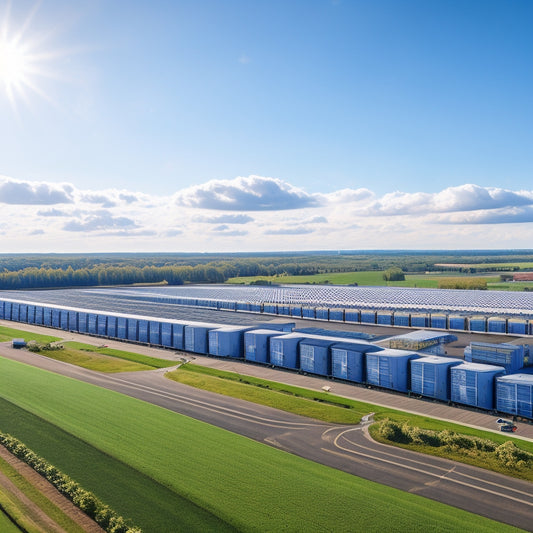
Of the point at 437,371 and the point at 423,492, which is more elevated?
the point at 437,371

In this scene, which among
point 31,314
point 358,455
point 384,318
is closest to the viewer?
point 358,455

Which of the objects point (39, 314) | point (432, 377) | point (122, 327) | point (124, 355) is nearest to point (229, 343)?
point (124, 355)

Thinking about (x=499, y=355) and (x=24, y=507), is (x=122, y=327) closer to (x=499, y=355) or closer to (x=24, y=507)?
(x=499, y=355)

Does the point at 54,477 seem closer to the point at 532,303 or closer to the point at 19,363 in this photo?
the point at 19,363

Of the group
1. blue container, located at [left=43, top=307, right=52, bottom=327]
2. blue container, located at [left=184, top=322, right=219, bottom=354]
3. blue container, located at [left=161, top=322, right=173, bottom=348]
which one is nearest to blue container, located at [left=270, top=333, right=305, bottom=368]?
blue container, located at [left=184, top=322, right=219, bottom=354]

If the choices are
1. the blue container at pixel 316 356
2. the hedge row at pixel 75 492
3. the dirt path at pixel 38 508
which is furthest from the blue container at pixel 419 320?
the dirt path at pixel 38 508

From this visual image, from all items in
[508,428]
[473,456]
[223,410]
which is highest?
[223,410]

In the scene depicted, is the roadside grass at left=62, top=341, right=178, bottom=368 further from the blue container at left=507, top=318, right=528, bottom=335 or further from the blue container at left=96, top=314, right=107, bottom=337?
the blue container at left=507, top=318, right=528, bottom=335

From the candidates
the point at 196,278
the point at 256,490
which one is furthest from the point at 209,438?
the point at 196,278
